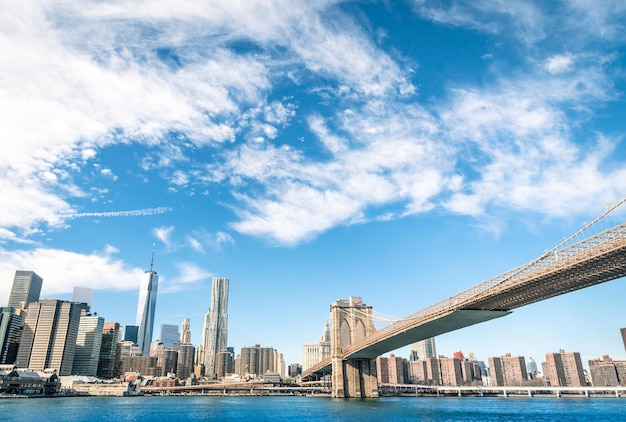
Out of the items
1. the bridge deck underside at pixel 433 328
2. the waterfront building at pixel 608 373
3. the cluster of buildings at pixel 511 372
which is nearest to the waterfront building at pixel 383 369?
the cluster of buildings at pixel 511 372

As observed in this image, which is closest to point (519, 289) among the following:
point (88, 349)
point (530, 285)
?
point (530, 285)

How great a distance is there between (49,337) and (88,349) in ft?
83.0

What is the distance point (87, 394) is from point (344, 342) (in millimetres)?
82583

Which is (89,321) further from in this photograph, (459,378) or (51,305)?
(459,378)

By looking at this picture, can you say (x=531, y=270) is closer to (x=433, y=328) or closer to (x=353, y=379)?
(x=433, y=328)

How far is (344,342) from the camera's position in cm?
9394

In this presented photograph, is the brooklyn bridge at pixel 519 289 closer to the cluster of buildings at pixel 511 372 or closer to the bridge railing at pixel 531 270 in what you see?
the bridge railing at pixel 531 270

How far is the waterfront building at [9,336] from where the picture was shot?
166750 millimetres

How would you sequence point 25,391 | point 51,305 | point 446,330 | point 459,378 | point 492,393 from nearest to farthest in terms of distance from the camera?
point 446,330, point 25,391, point 492,393, point 51,305, point 459,378

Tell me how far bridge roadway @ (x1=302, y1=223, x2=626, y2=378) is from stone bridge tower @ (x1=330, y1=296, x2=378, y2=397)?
107 feet

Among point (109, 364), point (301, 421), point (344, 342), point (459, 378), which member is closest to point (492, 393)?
point (459, 378)

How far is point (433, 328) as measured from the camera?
51781 millimetres

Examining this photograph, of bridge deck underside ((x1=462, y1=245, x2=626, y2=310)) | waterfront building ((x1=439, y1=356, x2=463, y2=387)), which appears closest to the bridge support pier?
bridge deck underside ((x1=462, y1=245, x2=626, y2=310))

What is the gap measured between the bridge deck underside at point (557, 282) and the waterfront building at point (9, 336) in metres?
184
